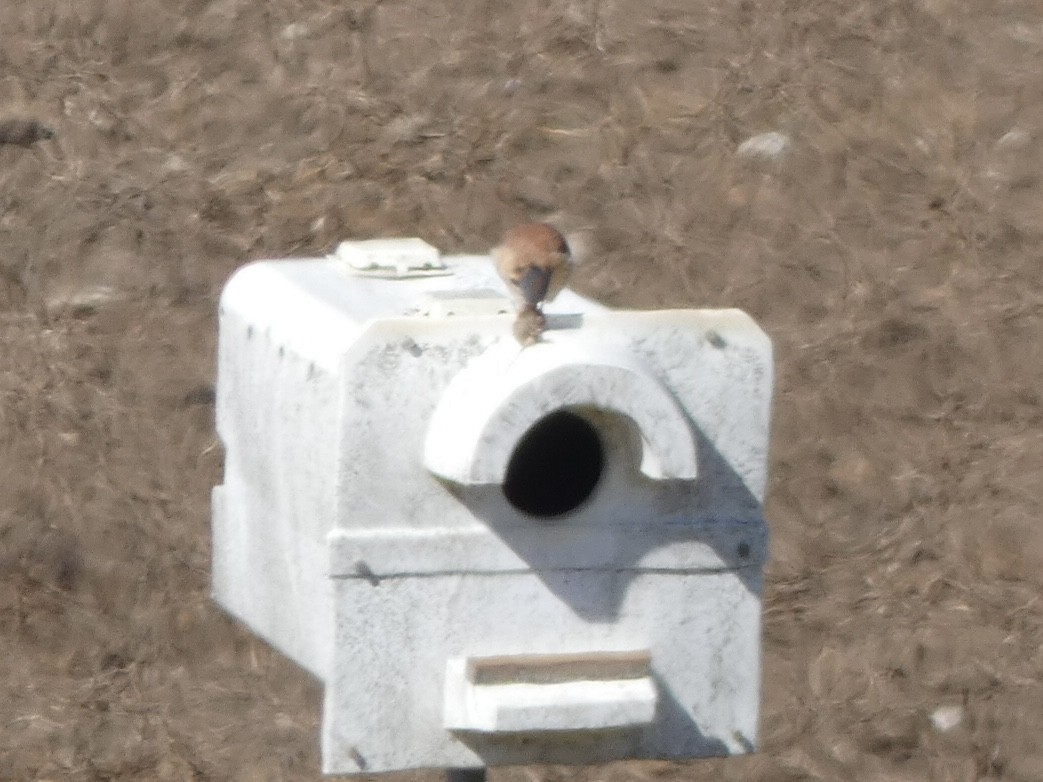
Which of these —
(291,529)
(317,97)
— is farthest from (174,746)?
(291,529)

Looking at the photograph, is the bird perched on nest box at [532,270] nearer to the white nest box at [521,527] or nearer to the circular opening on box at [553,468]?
the white nest box at [521,527]

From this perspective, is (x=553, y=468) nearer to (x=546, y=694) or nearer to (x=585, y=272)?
(x=546, y=694)

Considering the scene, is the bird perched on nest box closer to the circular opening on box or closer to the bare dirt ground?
the circular opening on box

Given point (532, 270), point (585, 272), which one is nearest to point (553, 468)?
point (532, 270)

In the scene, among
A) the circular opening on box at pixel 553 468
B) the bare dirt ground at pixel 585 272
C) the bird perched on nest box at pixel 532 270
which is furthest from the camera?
the bare dirt ground at pixel 585 272

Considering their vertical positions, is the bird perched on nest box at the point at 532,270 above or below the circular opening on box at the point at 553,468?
above

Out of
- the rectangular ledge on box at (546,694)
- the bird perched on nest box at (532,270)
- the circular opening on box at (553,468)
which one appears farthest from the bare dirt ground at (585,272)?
the rectangular ledge on box at (546,694)

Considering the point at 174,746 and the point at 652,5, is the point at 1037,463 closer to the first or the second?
the point at 652,5
